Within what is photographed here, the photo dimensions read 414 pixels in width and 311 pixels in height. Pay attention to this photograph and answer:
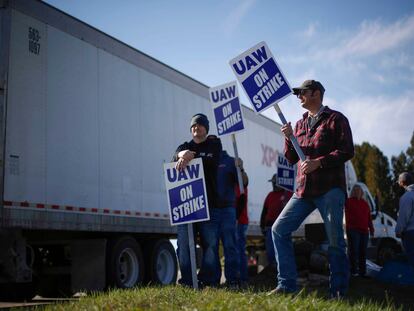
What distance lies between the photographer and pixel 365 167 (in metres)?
39.3

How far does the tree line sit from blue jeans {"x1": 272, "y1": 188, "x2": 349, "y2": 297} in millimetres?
32125

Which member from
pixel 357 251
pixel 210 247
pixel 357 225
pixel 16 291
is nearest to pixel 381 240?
pixel 357 225

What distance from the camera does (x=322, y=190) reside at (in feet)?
17.4

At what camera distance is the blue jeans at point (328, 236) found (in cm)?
525

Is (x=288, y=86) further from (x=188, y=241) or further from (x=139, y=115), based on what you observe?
(x=139, y=115)

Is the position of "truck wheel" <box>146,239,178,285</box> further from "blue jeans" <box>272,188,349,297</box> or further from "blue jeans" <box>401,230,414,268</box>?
"blue jeans" <box>272,188,349,297</box>

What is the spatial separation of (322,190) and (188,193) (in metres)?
1.51

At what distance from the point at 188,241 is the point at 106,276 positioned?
3539 millimetres

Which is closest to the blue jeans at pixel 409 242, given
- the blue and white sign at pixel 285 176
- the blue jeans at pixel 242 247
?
the blue jeans at pixel 242 247

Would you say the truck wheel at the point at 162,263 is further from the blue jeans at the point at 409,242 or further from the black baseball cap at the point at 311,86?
the black baseball cap at the point at 311,86

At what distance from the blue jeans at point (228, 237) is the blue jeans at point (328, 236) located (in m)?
1.27

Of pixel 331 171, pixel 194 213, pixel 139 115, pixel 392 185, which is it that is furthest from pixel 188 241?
pixel 392 185

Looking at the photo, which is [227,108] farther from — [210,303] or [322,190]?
[210,303]

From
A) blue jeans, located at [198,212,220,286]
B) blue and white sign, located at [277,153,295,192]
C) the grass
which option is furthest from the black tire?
blue and white sign, located at [277,153,295,192]
